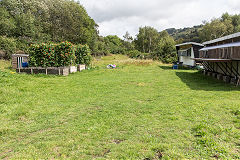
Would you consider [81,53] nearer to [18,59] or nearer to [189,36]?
[18,59]

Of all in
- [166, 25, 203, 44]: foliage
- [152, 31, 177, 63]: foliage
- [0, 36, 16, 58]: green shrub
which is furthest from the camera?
[166, 25, 203, 44]: foliage

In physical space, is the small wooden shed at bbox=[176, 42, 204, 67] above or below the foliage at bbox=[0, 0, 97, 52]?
below

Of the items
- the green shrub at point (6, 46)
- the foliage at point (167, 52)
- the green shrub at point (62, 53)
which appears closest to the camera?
the green shrub at point (62, 53)

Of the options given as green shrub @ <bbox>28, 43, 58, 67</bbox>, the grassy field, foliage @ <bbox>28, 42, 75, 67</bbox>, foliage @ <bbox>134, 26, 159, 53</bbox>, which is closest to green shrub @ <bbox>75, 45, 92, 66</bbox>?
foliage @ <bbox>28, 42, 75, 67</bbox>

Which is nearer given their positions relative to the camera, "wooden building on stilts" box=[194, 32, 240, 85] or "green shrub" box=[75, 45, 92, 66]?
"wooden building on stilts" box=[194, 32, 240, 85]

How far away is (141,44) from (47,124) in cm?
A: 5933

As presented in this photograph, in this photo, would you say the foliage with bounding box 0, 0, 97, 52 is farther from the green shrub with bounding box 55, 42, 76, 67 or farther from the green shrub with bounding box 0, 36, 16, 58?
the green shrub with bounding box 55, 42, 76, 67

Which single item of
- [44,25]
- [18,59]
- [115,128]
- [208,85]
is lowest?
[115,128]

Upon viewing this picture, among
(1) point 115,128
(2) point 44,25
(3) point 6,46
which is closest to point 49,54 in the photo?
(3) point 6,46

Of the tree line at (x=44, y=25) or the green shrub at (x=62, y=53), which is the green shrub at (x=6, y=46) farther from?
the green shrub at (x=62, y=53)

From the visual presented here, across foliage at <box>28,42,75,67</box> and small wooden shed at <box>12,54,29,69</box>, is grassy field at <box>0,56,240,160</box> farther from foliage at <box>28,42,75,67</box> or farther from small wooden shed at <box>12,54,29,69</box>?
small wooden shed at <box>12,54,29,69</box>

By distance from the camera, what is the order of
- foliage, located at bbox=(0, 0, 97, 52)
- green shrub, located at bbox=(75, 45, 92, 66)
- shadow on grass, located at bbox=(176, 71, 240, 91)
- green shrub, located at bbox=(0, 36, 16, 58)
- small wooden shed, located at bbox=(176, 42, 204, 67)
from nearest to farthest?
shadow on grass, located at bbox=(176, 71, 240, 91), green shrub, located at bbox=(75, 45, 92, 66), green shrub, located at bbox=(0, 36, 16, 58), small wooden shed, located at bbox=(176, 42, 204, 67), foliage, located at bbox=(0, 0, 97, 52)

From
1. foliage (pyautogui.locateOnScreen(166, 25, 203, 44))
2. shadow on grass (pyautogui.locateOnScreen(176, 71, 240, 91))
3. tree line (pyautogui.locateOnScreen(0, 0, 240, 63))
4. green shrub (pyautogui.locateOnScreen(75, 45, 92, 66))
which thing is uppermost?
foliage (pyautogui.locateOnScreen(166, 25, 203, 44))

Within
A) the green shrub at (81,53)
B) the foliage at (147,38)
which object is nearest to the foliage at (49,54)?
the green shrub at (81,53)
